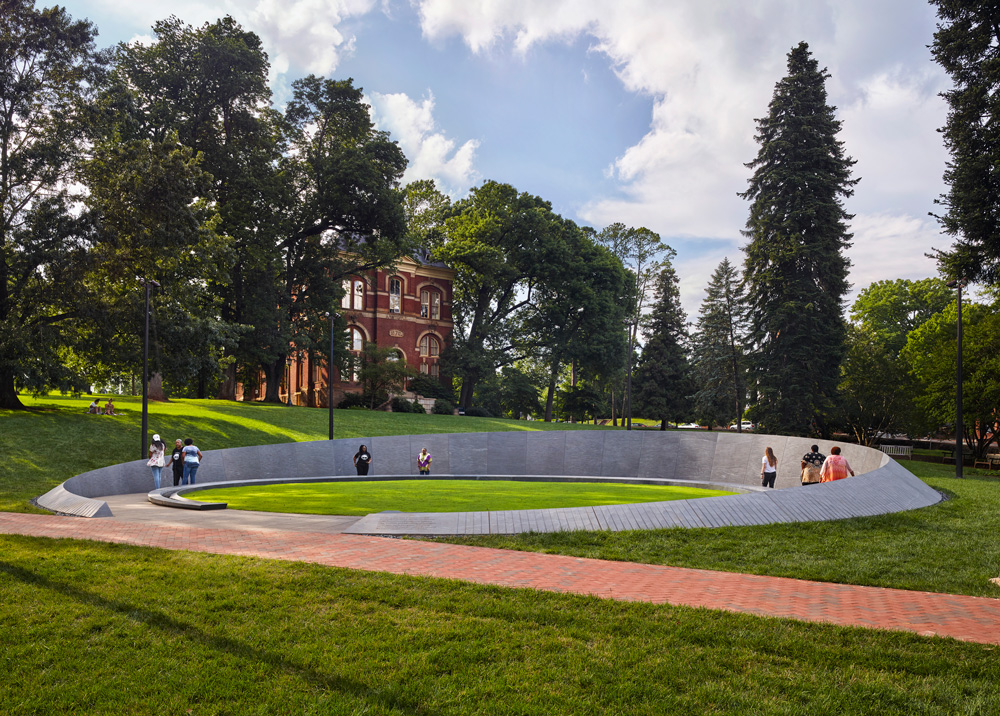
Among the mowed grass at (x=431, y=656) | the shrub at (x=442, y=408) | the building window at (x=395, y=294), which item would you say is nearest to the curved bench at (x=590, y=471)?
the mowed grass at (x=431, y=656)

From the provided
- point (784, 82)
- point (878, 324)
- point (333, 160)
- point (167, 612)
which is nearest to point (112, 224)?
point (333, 160)

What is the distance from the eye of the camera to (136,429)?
28.0 metres

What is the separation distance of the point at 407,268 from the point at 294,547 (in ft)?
159

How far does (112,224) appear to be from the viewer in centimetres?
2905

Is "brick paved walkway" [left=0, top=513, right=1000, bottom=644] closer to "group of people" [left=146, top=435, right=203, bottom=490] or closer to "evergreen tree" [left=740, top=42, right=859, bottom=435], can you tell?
"group of people" [left=146, top=435, right=203, bottom=490]

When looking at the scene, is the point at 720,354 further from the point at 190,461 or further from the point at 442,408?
the point at 190,461

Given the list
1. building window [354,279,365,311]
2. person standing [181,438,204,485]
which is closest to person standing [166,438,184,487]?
person standing [181,438,204,485]

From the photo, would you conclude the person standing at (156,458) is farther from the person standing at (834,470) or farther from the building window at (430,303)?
the building window at (430,303)

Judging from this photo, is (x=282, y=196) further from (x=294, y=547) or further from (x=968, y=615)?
(x=968, y=615)

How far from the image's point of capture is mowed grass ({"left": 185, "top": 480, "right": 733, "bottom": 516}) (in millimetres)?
13180

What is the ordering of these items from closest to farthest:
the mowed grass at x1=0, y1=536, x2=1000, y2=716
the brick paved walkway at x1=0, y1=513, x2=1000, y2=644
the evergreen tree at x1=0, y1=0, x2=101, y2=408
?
the mowed grass at x1=0, y1=536, x2=1000, y2=716, the brick paved walkway at x1=0, y1=513, x2=1000, y2=644, the evergreen tree at x1=0, y1=0, x2=101, y2=408

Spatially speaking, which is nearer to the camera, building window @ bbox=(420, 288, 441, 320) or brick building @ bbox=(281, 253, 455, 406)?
brick building @ bbox=(281, 253, 455, 406)

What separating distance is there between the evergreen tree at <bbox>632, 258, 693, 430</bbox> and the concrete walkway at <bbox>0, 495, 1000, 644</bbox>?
45524mm

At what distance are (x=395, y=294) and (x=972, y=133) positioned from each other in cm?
4118
